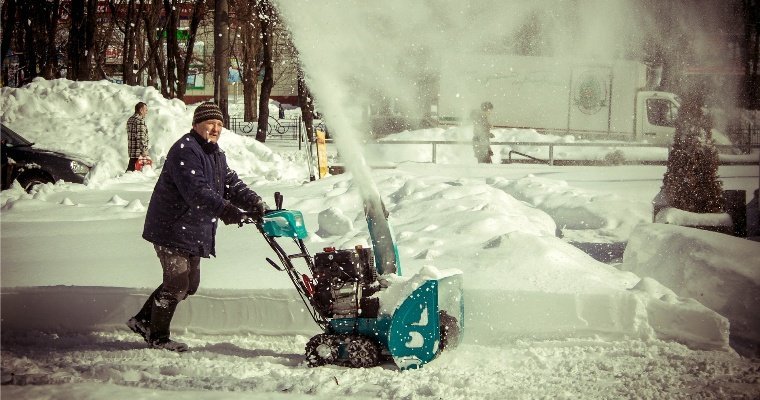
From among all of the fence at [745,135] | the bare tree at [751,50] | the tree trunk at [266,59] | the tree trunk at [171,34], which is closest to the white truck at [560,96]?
the bare tree at [751,50]

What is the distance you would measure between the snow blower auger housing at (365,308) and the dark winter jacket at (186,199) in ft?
1.58

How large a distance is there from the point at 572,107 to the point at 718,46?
19.7 ft

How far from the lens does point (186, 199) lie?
472 centimetres

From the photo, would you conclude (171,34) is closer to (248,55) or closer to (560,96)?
(248,55)

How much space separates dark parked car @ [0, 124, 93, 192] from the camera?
1345 cm

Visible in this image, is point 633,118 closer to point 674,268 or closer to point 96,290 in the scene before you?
point 674,268

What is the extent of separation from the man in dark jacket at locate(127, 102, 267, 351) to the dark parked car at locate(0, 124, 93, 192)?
949 centimetres

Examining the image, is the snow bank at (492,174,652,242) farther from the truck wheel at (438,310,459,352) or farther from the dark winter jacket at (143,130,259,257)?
the dark winter jacket at (143,130,259,257)

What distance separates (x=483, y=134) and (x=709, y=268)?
11625 mm

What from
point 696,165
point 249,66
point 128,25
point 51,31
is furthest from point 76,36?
point 696,165

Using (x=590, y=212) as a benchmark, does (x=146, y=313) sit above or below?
below

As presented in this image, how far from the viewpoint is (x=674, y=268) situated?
615 centimetres

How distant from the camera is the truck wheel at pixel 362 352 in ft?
14.6

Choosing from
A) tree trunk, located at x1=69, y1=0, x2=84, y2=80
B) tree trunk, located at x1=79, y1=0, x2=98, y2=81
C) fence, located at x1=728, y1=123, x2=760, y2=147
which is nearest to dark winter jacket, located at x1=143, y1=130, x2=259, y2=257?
fence, located at x1=728, y1=123, x2=760, y2=147
